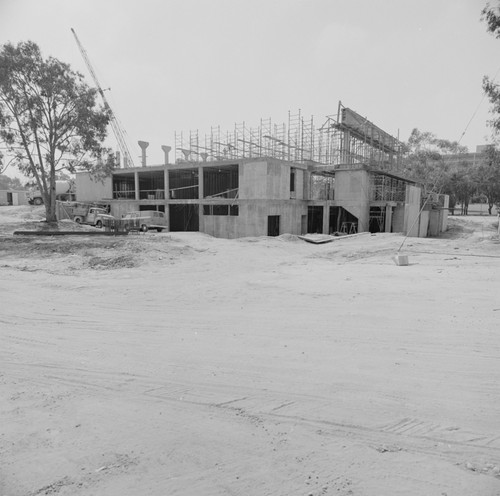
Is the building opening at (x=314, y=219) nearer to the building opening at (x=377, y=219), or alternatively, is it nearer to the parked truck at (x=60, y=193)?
the building opening at (x=377, y=219)

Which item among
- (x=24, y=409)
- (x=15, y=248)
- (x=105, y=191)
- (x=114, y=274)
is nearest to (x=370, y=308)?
(x=24, y=409)

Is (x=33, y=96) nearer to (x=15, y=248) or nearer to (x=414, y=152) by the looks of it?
(x=15, y=248)

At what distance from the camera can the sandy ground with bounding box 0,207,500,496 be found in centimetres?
306

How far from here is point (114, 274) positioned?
11680 millimetres

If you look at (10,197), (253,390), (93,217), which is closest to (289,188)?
(93,217)

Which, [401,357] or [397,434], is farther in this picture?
[401,357]

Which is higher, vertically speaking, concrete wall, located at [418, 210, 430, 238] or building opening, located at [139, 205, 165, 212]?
Answer: building opening, located at [139, 205, 165, 212]

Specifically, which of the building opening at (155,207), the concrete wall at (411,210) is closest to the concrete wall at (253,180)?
the concrete wall at (411,210)

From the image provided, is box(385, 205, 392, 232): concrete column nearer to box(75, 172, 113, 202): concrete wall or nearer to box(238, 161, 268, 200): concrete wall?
box(238, 161, 268, 200): concrete wall

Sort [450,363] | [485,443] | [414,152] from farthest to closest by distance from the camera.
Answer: [414,152] < [450,363] < [485,443]

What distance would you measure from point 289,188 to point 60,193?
29.7 metres

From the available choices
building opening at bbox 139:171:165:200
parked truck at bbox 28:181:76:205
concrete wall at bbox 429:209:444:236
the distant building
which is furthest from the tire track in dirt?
the distant building

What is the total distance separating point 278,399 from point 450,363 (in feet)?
7.84

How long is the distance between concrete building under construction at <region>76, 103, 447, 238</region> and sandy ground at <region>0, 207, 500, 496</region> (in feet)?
72.3
